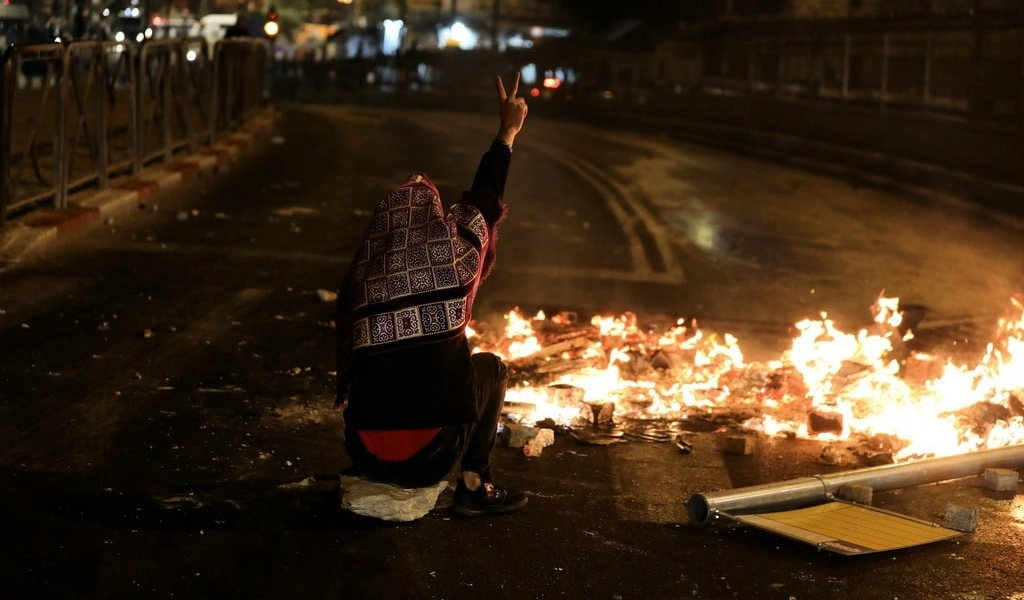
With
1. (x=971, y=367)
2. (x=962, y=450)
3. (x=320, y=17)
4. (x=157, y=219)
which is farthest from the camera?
(x=320, y=17)

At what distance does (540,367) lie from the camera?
25.9ft

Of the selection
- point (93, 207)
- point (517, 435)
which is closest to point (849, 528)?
point (517, 435)

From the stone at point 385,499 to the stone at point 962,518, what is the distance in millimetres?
2108

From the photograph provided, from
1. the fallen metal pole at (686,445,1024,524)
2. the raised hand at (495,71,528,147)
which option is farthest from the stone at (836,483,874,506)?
the raised hand at (495,71,528,147)

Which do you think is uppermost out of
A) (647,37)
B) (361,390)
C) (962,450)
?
(647,37)

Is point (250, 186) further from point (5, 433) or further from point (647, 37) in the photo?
point (647, 37)

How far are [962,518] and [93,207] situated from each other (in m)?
9.36

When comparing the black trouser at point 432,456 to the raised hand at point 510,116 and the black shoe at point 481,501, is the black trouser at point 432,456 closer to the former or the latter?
the black shoe at point 481,501

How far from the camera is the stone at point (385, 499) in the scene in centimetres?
509

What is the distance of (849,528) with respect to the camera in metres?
5.20

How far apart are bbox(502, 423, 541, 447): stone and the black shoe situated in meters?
0.98

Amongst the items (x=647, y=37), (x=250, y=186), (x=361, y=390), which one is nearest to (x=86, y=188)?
(x=250, y=186)

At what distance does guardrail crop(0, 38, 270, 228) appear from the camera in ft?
37.9

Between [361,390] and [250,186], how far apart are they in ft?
40.5
